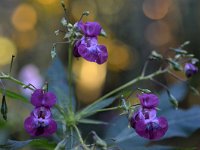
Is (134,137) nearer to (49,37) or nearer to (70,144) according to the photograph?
(70,144)

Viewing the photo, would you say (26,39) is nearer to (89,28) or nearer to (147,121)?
(89,28)

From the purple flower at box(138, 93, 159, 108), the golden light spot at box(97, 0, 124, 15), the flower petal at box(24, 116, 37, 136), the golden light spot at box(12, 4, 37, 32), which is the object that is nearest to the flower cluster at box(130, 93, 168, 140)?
the purple flower at box(138, 93, 159, 108)

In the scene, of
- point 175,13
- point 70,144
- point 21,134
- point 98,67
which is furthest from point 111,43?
point 70,144

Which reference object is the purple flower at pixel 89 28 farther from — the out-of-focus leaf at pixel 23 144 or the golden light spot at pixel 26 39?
the golden light spot at pixel 26 39

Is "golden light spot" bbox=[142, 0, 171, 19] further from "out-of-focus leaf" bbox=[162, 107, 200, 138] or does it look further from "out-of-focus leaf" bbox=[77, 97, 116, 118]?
"out-of-focus leaf" bbox=[77, 97, 116, 118]

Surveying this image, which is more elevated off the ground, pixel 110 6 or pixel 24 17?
pixel 24 17

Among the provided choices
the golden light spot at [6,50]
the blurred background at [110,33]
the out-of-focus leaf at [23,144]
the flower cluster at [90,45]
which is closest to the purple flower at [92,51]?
the flower cluster at [90,45]

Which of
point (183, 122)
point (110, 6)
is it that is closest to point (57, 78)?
point (183, 122)
